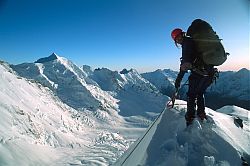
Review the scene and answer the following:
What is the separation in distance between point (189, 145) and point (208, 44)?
2.60 metres

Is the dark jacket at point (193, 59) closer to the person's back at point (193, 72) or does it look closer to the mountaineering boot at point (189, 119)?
the person's back at point (193, 72)

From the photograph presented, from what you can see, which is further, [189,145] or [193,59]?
[193,59]

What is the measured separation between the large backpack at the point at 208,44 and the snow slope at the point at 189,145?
1731mm

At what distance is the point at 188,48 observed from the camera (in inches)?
282

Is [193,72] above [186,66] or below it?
below

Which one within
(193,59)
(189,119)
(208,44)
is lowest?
(189,119)

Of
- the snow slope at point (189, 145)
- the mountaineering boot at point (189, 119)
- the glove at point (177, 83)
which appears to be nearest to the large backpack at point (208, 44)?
the glove at point (177, 83)

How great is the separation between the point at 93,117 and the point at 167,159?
187782 mm

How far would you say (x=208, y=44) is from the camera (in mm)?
7008

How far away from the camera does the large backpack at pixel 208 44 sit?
699 cm

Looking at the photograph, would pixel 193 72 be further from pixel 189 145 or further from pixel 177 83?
pixel 189 145

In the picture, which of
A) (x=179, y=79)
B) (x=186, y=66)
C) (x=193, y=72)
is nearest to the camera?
(x=186, y=66)

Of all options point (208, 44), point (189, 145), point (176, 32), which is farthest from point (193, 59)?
point (189, 145)

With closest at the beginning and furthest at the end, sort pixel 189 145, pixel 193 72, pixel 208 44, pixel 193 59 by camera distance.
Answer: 1. pixel 189 145
2. pixel 208 44
3. pixel 193 59
4. pixel 193 72
